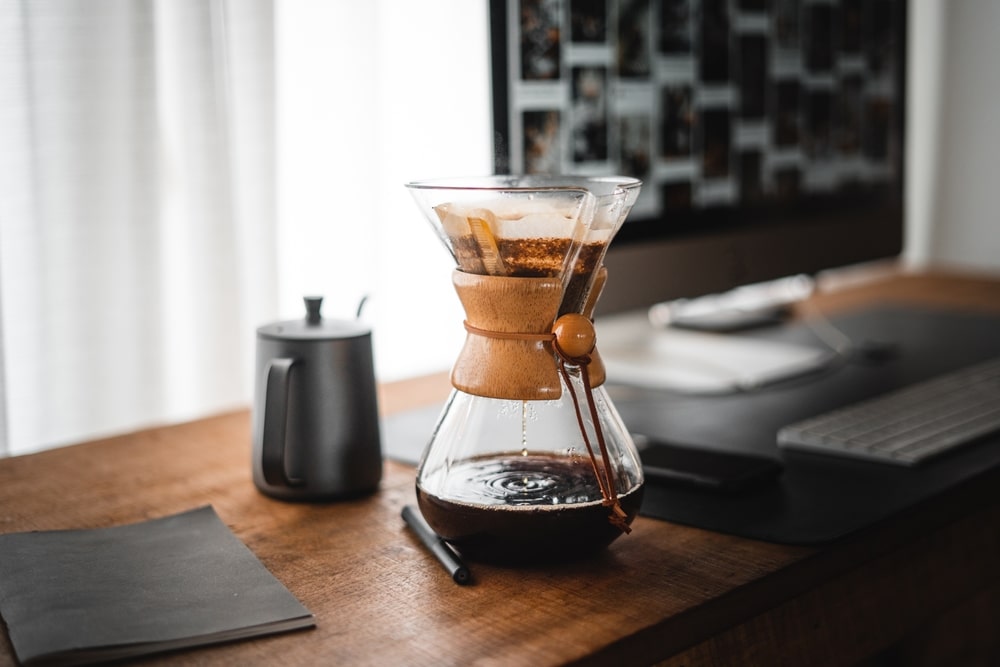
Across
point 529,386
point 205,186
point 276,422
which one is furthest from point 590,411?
point 205,186

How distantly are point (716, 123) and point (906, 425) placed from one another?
1.63ft

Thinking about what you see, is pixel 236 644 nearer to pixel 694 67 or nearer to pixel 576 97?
pixel 576 97

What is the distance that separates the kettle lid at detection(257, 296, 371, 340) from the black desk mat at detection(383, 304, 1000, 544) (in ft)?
0.53

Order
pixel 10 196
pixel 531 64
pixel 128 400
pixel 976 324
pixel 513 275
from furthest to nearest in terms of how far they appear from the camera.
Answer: pixel 976 324, pixel 128 400, pixel 10 196, pixel 531 64, pixel 513 275

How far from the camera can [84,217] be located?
1392mm

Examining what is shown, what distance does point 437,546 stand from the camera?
767 mm

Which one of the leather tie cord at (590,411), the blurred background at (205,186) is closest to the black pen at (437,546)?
the leather tie cord at (590,411)

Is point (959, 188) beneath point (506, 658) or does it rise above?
above

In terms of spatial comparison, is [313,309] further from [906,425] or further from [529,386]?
[906,425]

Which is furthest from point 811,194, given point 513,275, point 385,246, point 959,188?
point 959,188

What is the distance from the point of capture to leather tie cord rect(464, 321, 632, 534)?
0.72 metres

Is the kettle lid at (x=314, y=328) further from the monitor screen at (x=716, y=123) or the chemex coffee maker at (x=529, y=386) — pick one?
the monitor screen at (x=716, y=123)

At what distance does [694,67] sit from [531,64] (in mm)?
283

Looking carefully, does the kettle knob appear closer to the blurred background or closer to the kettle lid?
the kettle lid
